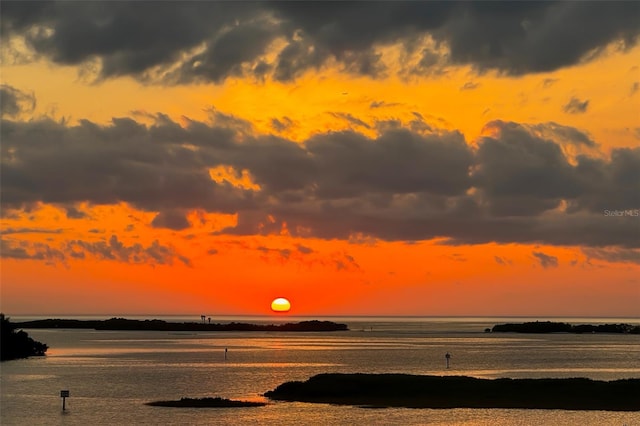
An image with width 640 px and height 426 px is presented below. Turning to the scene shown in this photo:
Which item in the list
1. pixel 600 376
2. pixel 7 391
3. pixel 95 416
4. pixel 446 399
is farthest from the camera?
pixel 600 376

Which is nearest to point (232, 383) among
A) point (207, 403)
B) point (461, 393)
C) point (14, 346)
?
point (207, 403)

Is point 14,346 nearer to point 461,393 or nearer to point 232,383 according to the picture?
point 232,383

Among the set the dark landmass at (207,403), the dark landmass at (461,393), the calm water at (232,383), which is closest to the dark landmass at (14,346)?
the calm water at (232,383)

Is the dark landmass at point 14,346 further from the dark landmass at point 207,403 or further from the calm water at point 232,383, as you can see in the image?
the dark landmass at point 207,403

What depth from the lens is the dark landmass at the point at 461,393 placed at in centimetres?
8638

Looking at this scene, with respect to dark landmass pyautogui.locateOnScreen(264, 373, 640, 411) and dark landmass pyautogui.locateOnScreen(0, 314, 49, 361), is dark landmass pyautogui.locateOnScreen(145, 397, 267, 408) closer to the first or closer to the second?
dark landmass pyautogui.locateOnScreen(264, 373, 640, 411)

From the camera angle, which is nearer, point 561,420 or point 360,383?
point 561,420

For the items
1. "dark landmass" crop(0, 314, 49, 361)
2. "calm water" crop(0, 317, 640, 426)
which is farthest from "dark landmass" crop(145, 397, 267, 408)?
"dark landmass" crop(0, 314, 49, 361)

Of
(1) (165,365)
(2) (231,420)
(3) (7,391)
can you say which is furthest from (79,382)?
(2) (231,420)

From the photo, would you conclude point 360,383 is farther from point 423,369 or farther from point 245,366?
point 245,366

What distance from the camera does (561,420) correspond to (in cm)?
7681

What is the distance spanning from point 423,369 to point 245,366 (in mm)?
33518

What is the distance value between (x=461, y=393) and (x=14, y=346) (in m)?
125

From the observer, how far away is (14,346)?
18638 centimetres
